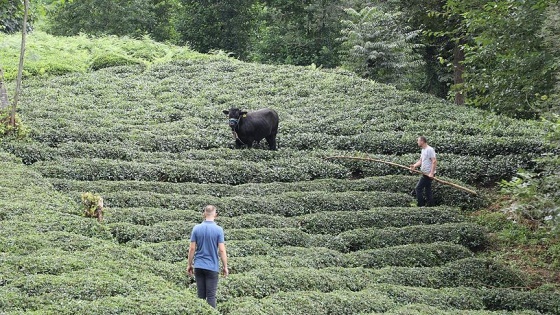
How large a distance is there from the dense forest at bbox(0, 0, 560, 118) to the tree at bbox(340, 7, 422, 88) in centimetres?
5

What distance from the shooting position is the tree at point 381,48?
106 ft

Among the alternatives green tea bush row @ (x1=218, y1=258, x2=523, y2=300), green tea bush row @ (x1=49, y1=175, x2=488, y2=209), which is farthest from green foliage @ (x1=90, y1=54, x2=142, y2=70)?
green tea bush row @ (x1=218, y1=258, x2=523, y2=300)

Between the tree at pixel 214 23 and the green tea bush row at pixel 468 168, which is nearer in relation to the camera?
the green tea bush row at pixel 468 168

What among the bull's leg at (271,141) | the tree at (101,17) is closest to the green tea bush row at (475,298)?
the bull's leg at (271,141)

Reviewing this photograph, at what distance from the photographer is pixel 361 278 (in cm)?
1419

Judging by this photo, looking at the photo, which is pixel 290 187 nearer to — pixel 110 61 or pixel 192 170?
pixel 192 170

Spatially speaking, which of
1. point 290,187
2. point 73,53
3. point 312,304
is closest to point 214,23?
point 73,53

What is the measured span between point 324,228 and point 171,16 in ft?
129

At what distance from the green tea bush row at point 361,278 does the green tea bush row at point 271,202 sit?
3.61 meters

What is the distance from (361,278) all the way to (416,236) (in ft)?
11.4

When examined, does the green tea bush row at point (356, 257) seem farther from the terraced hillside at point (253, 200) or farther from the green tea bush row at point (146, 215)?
the green tea bush row at point (146, 215)

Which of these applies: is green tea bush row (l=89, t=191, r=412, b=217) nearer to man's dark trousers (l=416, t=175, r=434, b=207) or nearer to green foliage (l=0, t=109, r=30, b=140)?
man's dark trousers (l=416, t=175, r=434, b=207)

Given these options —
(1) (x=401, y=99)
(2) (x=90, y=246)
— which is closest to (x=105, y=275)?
(2) (x=90, y=246)

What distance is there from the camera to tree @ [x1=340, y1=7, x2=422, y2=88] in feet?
106
